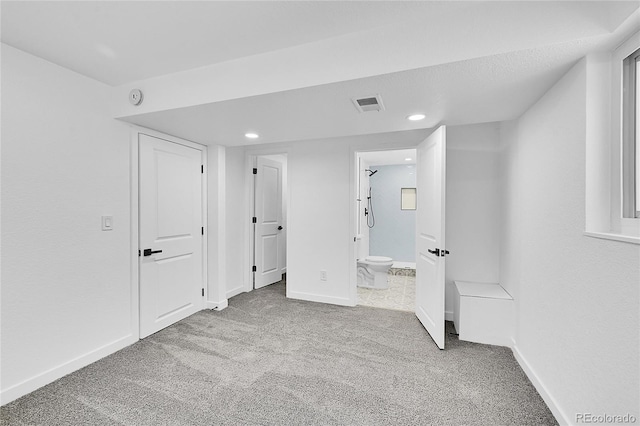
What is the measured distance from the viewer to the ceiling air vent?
2012 mm

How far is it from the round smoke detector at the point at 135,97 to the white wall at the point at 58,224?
261 mm

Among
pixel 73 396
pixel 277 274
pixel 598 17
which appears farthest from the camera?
pixel 277 274

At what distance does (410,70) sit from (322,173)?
2192mm

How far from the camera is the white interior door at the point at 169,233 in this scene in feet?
8.95

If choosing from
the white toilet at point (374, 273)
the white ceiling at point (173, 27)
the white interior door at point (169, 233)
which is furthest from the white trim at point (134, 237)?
the white toilet at point (374, 273)

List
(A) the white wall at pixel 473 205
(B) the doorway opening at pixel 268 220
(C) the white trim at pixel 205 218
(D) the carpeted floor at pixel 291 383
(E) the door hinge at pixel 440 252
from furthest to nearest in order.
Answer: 1. (B) the doorway opening at pixel 268 220
2. (C) the white trim at pixel 205 218
3. (A) the white wall at pixel 473 205
4. (E) the door hinge at pixel 440 252
5. (D) the carpeted floor at pixel 291 383

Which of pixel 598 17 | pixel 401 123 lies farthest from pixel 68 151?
pixel 598 17

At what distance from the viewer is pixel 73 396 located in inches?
73.5

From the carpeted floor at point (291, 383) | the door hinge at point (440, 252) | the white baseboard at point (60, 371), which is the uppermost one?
the door hinge at point (440, 252)

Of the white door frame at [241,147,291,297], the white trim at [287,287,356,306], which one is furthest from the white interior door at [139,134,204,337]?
the white trim at [287,287,356,306]

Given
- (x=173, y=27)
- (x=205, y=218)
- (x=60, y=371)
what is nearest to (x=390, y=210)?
(x=205, y=218)

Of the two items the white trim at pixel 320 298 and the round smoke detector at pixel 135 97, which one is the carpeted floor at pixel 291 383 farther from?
the round smoke detector at pixel 135 97

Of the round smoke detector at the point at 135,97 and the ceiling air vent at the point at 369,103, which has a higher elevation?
the round smoke detector at the point at 135,97

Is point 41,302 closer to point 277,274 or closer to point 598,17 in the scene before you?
point 277,274
